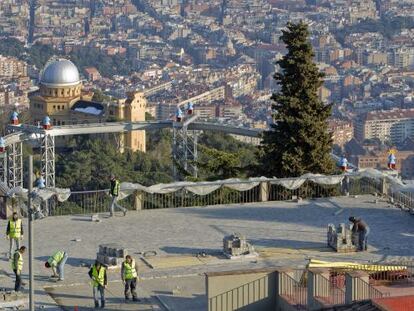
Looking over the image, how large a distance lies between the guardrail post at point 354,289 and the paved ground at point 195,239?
242cm

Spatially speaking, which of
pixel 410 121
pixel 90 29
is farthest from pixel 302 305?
pixel 90 29

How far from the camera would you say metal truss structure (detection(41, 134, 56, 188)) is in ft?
98.2

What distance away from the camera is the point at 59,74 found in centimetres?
6378

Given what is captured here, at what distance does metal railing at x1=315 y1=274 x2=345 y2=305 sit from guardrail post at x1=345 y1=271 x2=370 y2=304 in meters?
0.33

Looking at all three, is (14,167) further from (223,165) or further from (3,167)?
(223,165)

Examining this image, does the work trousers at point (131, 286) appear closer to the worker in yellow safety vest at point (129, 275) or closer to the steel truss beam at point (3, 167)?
the worker in yellow safety vest at point (129, 275)

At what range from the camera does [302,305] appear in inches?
569

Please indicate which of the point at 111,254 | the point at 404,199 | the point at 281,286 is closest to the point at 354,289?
the point at 281,286

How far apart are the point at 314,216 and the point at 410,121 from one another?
10757 cm

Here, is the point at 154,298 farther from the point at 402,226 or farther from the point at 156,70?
the point at 156,70

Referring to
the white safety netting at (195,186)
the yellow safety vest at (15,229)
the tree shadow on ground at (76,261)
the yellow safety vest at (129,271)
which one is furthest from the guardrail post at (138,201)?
the yellow safety vest at (129,271)

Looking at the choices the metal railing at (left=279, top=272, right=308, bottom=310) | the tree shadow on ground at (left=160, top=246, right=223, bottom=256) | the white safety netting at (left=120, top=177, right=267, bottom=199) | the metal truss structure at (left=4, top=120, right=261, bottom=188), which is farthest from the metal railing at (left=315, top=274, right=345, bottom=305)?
the metal truss structure at (left=4, top=120, right=261, bottom=188)

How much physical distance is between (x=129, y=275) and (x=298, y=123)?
9.00 metres

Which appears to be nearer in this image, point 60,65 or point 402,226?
point 402,226
